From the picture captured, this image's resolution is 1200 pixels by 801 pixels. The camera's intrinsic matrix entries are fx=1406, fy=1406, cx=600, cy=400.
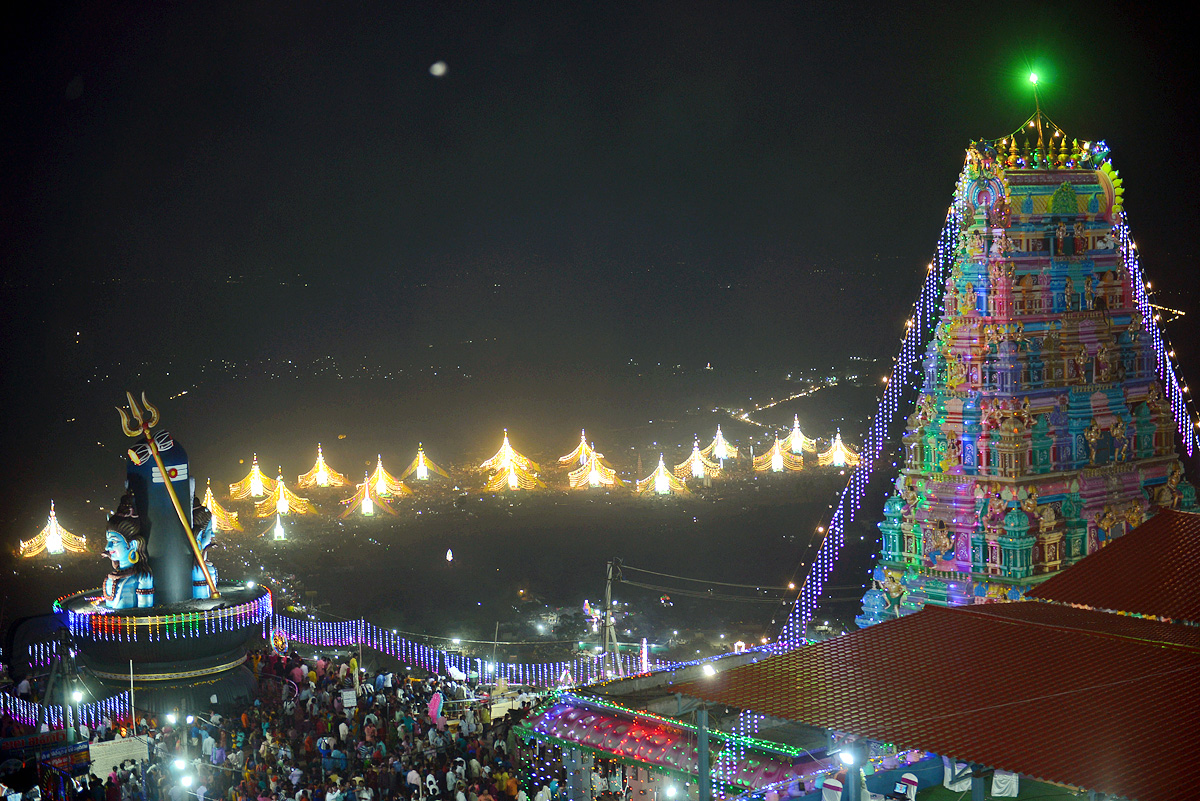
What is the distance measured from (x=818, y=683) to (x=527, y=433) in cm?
6455

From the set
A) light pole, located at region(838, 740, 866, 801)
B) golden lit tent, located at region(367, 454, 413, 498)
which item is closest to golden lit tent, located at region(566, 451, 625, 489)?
golden lit tent, located at region(367, 454, 413, 498)

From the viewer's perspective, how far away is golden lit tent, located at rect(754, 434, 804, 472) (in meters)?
53.2

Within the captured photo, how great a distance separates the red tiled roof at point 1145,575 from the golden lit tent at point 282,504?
3256 cm

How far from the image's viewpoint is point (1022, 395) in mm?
22234

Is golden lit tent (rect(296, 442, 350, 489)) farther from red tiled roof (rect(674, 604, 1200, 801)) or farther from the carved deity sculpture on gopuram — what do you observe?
red tiled roof (rect(674, 604, 1200, 801))

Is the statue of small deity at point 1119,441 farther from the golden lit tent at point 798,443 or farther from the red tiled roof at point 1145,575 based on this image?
the golden lit tent at point 798,443

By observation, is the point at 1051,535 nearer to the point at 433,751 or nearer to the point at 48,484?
the point at 433,751

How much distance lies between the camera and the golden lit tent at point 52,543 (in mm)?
40125

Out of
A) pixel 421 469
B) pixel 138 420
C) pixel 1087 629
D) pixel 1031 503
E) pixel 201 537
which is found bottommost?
pixel 1087 629

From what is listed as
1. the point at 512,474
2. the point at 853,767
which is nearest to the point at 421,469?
the point at 512,474

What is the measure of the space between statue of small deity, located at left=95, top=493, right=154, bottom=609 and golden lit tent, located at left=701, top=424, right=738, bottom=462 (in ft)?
104

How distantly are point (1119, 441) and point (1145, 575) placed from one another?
8075 millimetres

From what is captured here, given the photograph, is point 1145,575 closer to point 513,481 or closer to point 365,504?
point 365,504

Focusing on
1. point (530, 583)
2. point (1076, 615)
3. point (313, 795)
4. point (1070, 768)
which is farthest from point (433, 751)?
point (530, 583)
